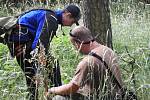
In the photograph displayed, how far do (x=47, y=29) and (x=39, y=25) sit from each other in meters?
0.18

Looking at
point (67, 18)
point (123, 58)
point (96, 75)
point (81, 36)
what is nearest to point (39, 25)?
point (67, 18)

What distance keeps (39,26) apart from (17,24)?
0.34 meters

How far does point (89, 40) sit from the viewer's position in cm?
529

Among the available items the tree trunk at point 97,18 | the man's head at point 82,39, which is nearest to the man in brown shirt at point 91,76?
the man's head at point 82,39

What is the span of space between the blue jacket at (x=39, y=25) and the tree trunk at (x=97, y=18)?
0.74 m

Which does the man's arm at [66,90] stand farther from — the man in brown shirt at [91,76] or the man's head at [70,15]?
the man's head at [70,15]

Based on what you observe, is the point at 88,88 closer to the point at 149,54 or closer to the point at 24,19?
the point at 24,19

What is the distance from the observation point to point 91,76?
16.7ft

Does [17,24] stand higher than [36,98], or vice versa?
[17,24]

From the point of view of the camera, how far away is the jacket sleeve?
599 centimetres

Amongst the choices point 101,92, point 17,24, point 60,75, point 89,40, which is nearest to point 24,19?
point 17,24

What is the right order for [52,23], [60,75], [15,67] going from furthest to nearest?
[15,67], [60,75], [52,23]

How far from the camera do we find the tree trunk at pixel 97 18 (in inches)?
268

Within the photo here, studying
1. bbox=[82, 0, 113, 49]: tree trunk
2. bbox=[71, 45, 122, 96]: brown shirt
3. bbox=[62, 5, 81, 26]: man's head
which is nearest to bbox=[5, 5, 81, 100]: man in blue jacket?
bbox=[62, 5, 81, 26]: man's head
